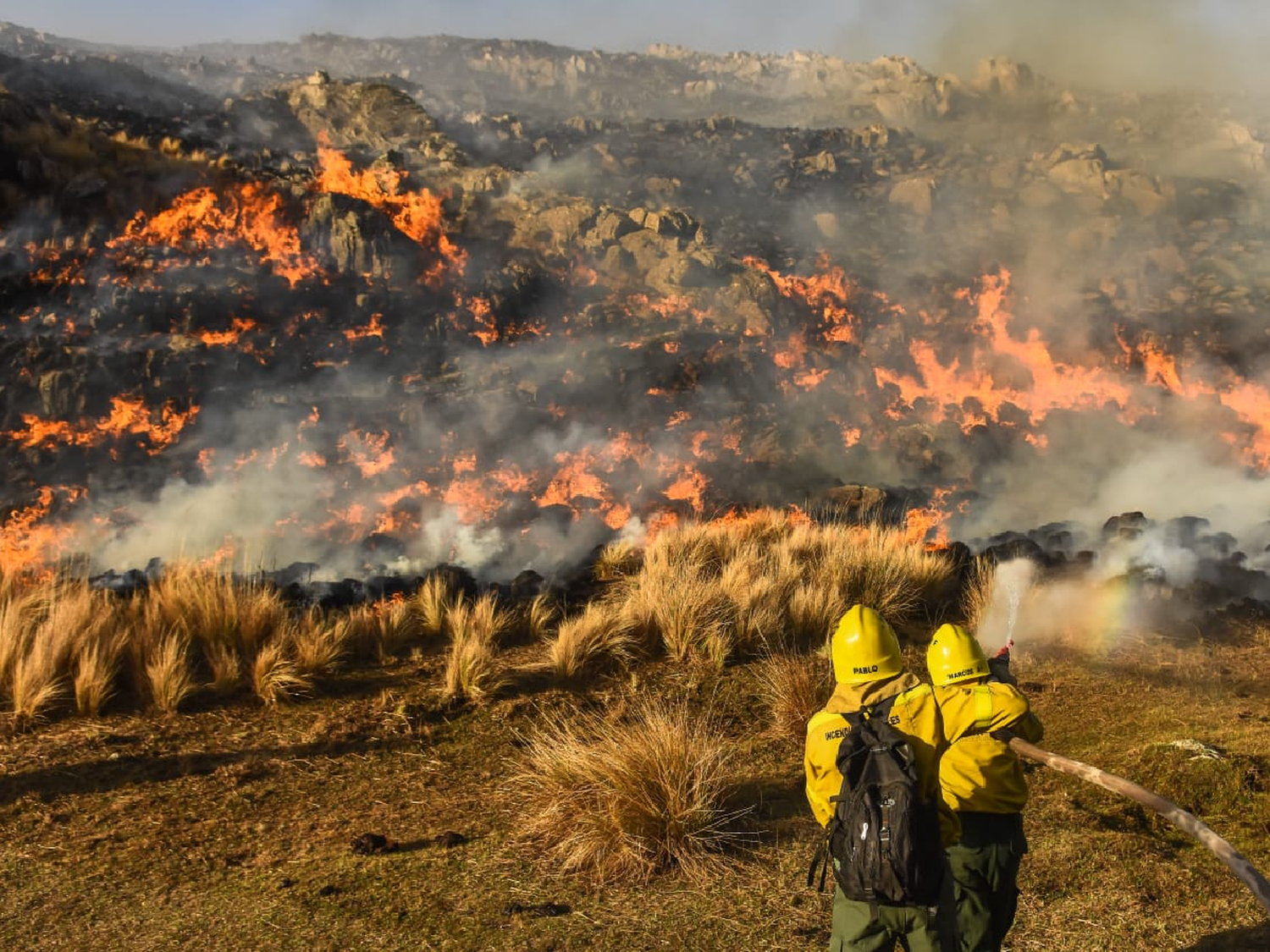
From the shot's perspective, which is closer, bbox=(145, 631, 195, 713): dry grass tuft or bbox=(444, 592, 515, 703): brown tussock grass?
bbox=(145, 631, 195, 713): dry grass tuft

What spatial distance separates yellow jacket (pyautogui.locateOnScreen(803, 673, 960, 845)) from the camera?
2943mm

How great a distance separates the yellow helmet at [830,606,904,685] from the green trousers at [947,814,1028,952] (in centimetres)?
93

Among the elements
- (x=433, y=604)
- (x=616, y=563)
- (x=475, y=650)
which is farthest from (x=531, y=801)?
(x=616, y=563)

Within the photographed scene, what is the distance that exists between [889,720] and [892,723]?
2 cm

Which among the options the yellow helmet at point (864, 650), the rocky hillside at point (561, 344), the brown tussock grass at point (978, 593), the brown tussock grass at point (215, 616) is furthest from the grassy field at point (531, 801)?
the rocky hillside at point (561, 344)

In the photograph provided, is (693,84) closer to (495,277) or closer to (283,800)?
(495,277)

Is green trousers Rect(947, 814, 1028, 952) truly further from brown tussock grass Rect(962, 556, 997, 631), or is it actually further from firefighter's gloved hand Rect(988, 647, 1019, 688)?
brown tussock grass Rect(962, 556, 997, 631)

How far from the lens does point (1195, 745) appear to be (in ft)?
21.0

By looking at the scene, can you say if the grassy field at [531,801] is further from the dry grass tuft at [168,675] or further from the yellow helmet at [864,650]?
the yellow helmet at [864,650]

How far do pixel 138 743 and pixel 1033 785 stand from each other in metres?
5.94

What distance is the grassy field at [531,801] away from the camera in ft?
14.1

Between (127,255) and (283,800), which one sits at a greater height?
(127,255)

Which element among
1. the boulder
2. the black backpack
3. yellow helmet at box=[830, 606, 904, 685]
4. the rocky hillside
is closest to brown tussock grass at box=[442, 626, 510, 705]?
the rocky hillside

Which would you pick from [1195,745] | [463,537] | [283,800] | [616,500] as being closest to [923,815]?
[283,800]
